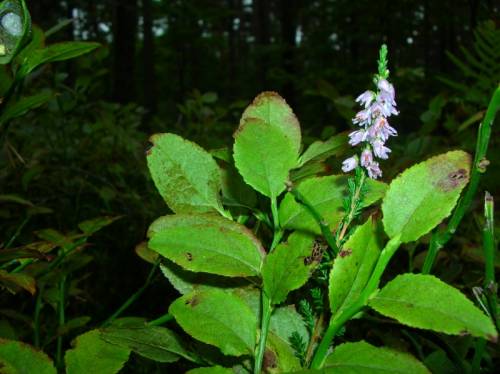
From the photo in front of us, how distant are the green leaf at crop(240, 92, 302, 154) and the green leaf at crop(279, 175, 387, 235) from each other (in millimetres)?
76

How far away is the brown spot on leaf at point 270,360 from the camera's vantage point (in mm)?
558

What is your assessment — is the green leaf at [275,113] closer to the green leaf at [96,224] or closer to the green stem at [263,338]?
the green stem at [263,338]

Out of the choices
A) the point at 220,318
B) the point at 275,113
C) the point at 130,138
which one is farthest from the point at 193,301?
the point at 130,138

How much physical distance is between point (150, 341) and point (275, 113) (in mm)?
321

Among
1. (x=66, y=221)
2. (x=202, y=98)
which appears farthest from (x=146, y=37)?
(x=66, y=221)

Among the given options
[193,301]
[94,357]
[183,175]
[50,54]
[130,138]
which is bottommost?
[130,138]

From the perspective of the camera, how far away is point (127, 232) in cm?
188

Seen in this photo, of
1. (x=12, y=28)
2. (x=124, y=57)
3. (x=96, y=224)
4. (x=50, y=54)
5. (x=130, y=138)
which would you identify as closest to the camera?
(x=12, y=28)

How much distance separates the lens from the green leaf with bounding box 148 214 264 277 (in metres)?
0.55

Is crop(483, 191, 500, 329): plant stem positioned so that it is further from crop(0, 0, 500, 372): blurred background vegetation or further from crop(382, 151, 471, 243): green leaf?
crop(0, 0, 500, 372): blurred background vegetation

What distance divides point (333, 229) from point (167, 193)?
0.22 m

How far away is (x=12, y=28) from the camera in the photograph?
2.12ft

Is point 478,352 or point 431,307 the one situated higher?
point 431,307

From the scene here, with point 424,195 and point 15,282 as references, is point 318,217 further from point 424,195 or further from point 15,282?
point 15,282
